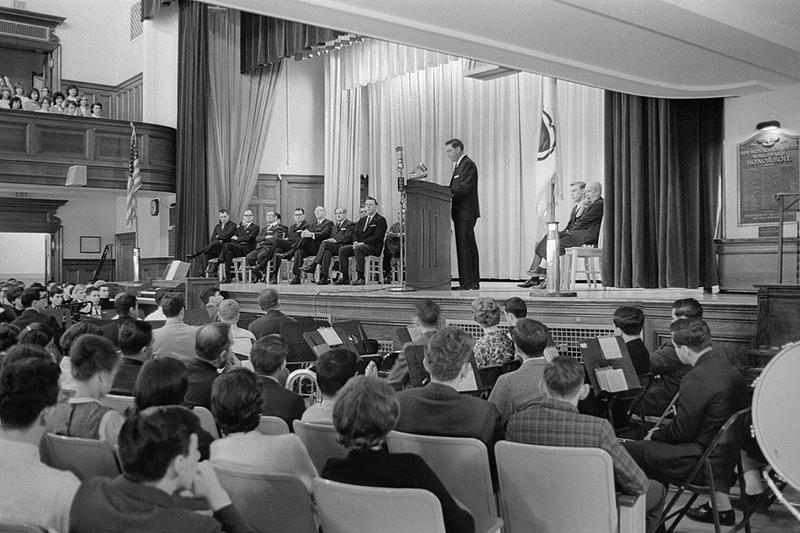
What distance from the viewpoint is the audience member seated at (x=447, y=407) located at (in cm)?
261

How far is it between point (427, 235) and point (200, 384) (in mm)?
4649

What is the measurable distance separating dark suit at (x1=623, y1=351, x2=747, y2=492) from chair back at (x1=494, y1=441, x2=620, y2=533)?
79 cm

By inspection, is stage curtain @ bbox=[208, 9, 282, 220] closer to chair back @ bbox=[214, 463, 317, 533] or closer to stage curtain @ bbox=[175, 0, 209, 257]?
stage curtain @ bbox=[175, 0, 209, 257]

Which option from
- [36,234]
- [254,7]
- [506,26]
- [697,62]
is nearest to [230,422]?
[254,7]

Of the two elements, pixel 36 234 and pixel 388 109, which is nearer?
pixel 388 109

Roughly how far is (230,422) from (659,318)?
→ 405 cm

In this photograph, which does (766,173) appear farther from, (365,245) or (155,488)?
(155,488)

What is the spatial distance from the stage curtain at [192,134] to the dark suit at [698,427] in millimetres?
10451

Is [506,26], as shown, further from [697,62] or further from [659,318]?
[659,318]


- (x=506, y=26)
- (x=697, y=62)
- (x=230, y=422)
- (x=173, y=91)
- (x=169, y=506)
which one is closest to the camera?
(x=169, y=506)

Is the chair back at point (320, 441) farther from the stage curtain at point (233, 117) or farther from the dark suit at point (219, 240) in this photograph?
the stage curtain at point (233, 117)

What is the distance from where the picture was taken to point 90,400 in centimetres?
267

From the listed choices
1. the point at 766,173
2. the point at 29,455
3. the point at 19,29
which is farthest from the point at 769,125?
the point at 19,29

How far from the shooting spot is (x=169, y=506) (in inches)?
65.4
